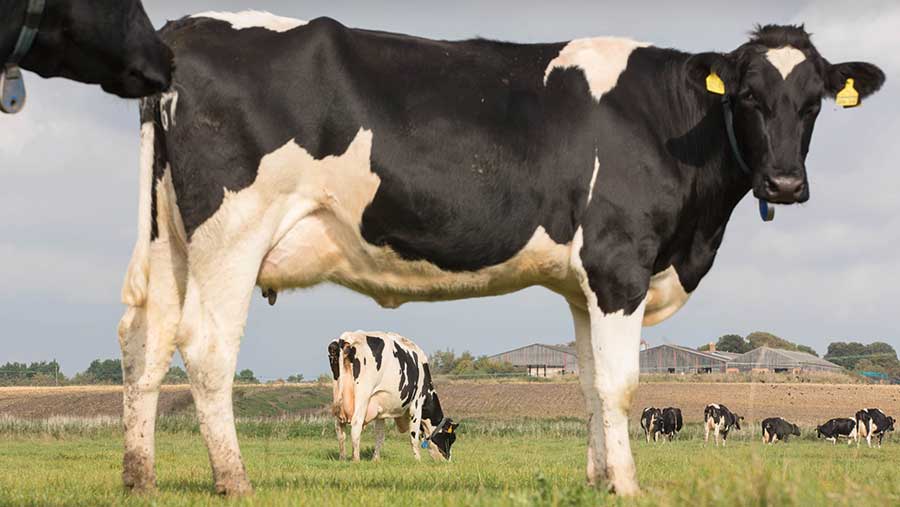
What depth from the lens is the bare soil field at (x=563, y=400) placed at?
49641 millimetres

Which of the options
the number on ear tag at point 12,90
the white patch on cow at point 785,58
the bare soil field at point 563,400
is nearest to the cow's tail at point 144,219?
the number on ear tag at point 12,90

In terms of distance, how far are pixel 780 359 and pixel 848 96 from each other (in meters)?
129

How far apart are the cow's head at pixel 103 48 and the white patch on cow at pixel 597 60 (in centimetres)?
312

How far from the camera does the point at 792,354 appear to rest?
131750mm

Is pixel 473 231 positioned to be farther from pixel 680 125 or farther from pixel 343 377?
pixel 343 377

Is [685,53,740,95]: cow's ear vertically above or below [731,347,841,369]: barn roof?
below

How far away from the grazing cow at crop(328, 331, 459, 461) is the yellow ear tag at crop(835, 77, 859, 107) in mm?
13429

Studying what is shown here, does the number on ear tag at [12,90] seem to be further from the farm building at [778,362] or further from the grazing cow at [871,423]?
the farm building at [778,362]

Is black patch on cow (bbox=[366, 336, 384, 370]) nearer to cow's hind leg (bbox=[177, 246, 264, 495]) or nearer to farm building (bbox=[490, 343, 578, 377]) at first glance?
cow's hind leg (bbox=[177, 246, 264, 495])

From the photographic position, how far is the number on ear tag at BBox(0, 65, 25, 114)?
4.60 metres

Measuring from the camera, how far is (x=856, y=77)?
819cm

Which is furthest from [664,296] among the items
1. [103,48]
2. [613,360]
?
[103,48]

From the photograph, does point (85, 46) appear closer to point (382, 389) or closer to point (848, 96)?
point (848, 96)

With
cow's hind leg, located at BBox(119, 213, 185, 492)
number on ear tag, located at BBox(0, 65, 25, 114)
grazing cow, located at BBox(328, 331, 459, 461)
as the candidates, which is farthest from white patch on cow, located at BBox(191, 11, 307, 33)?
grazing cow, located at BBox(328, 331, 459, 461)
